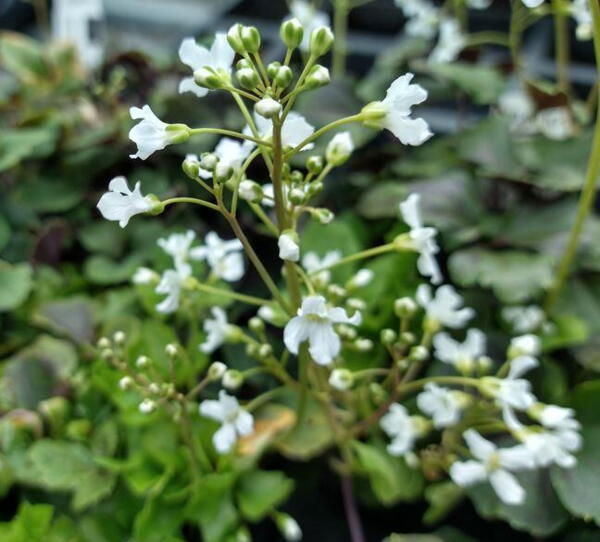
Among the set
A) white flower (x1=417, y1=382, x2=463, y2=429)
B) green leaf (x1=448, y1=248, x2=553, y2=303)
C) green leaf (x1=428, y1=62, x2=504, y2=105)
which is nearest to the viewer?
white flower (x1=417, y1=382, x2=463, y2=429)

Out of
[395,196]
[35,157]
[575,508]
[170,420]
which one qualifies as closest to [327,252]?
[395,196]

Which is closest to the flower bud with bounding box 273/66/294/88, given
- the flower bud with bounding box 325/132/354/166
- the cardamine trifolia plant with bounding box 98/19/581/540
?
the cardamine trifolia plant with bounding box 98/19/581/540

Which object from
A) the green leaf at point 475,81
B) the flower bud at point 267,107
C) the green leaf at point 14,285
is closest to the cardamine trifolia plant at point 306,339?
the flower bud at point 267,107

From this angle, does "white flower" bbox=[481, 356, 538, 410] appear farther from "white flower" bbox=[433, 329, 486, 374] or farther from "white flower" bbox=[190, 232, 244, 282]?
"white flower" bbox=[190, 232, 244, 282]

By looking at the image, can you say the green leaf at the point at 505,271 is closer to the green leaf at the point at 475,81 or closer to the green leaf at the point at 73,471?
the green leaf at the point at 475,81

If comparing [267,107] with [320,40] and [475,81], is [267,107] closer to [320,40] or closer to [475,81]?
[320,40]

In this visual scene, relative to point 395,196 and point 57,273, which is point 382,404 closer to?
point 395,196
